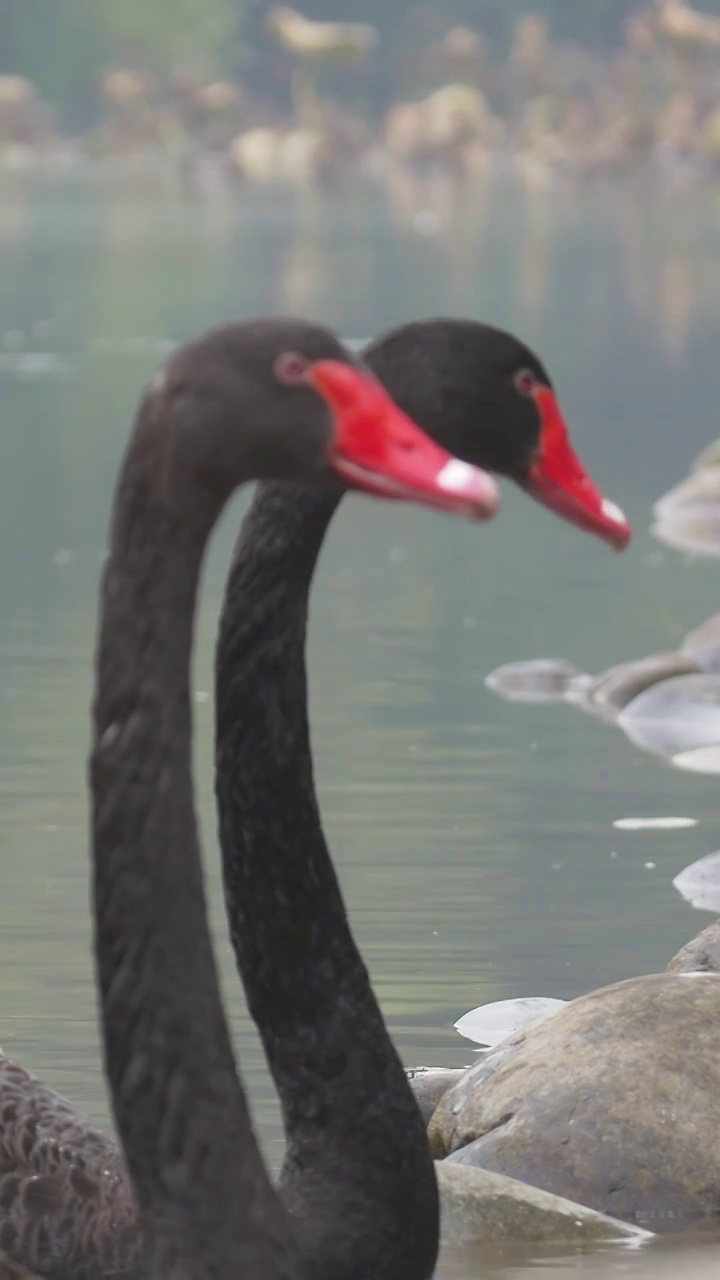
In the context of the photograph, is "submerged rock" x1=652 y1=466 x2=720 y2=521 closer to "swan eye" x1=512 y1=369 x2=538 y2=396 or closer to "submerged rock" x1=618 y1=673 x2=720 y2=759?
"submerged rock" x1=618 y1=673 x2=720 y2=759

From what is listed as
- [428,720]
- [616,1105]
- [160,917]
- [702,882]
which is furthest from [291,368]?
[428,720]

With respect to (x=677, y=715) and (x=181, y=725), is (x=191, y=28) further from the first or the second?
(x=181, y=725)

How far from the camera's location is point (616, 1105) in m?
4.92

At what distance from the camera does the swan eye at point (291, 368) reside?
298 centimetres

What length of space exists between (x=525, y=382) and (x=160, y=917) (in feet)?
3.87

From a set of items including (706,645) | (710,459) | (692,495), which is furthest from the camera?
(710,459)

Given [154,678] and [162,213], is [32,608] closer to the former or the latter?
[154,678]

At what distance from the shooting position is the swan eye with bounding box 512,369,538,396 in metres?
3.98

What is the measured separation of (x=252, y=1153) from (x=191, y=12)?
98364 mm

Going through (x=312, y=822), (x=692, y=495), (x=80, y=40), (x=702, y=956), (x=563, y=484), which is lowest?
(x=80, y=40)

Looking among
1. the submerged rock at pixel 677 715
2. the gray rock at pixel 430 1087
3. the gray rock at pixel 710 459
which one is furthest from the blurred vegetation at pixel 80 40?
the gray rock at pixel 430 1087

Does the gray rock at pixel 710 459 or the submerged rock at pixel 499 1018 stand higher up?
the submerged rock at pixel 499 1018

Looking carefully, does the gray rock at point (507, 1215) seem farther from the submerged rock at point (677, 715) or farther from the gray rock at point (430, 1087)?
the submerged rock at point (677, 715)

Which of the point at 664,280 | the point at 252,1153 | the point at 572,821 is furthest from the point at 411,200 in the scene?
the point at 252,1153
